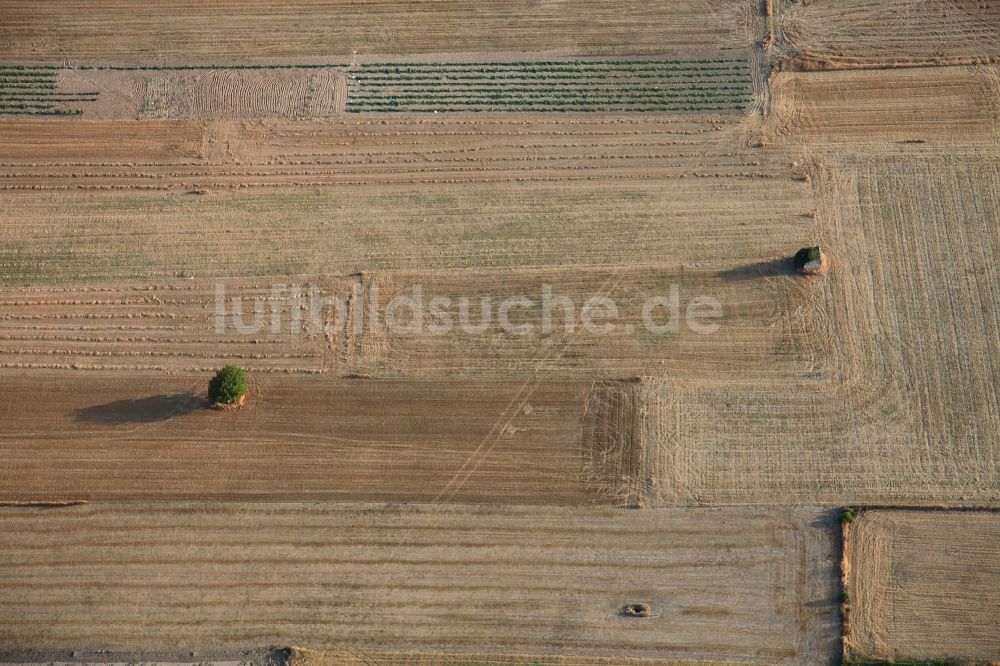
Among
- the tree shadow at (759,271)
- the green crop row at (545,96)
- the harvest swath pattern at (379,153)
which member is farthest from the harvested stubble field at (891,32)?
the tree shadow at (759,271)

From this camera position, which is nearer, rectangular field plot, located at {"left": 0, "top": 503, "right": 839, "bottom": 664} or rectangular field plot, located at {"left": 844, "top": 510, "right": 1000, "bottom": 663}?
rectangular field plot, located at {"left": 844, "top": 510, "right": 1000, "bottom": 663}

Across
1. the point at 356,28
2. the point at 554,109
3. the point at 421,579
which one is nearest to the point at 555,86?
the point at 554,109

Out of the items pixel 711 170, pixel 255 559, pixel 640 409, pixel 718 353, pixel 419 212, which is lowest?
pixel 255 559

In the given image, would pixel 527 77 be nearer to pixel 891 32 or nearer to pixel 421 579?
pixel 891 32

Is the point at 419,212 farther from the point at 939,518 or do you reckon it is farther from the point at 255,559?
the point at 939,518

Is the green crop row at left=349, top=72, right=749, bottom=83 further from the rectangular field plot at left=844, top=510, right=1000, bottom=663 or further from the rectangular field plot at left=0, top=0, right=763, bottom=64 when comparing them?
the rectangular field plot at left=844, top=510, right=1000, bottom=663

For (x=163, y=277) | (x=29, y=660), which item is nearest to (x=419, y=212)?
(x=163, y=277)

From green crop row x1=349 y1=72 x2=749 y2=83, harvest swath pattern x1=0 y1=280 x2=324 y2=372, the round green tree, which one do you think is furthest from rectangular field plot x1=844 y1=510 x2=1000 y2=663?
the round green tree
